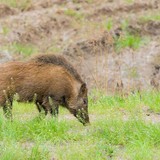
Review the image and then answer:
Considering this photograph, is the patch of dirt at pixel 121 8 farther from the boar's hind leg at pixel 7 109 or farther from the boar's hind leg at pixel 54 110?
the boar's hind leg at pixel 7 109

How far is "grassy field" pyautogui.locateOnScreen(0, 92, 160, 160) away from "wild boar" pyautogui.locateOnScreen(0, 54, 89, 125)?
357 mm

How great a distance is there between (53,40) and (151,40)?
259cm

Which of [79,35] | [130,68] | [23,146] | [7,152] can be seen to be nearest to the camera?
[7,152]

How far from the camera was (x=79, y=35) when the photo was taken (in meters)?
18.2

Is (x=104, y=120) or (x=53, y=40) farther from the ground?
(x=104, y=120)

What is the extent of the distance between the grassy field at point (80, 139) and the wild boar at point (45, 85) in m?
0.36

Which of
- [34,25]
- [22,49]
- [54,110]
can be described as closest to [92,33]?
[34,25]

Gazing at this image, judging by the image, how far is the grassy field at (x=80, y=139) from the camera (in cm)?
818

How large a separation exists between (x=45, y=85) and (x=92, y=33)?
7583mm

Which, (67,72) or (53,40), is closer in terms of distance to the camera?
(67,72)

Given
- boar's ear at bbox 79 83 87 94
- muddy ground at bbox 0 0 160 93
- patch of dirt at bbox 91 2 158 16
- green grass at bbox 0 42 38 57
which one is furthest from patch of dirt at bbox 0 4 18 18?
boar's ear at bbox 79 83 87 94

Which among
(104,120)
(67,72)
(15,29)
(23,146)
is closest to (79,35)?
(15,29)

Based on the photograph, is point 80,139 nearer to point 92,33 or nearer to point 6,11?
point 92,33

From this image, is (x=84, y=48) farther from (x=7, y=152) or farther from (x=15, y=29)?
(x=7, y=152)
